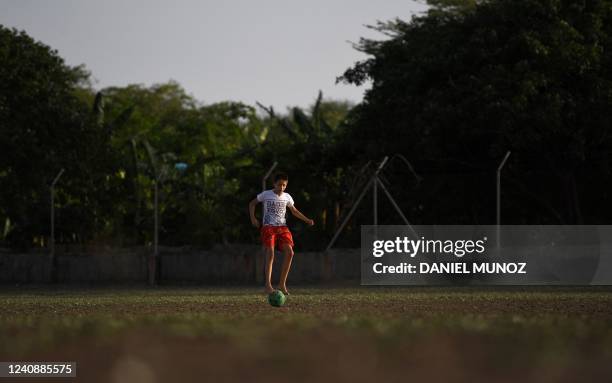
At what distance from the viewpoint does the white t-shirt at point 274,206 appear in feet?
54.4

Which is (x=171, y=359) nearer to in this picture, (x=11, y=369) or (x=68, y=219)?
(x=11, y=369)

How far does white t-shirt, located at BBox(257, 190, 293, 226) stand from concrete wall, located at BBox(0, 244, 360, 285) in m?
12.0

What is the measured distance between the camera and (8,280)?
3067 centimetres

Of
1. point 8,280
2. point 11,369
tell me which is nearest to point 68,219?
point 8,280

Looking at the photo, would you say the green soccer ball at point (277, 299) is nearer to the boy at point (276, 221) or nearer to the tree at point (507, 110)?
the boy at point (276, 221)

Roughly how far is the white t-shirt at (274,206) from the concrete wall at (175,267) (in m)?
12.0

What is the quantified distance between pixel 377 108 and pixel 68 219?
11.1 meters

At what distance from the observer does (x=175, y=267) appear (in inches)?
1169

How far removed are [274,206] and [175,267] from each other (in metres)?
13.6

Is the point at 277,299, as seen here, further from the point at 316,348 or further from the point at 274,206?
the point at 316,348

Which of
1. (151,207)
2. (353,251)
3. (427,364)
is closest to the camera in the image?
(427,364)

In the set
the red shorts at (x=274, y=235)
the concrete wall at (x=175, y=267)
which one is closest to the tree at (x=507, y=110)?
the concrete wall at (x=175, y=267)

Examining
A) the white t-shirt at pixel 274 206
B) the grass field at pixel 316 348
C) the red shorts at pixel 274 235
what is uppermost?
the white t-shirt at pixel 274 206

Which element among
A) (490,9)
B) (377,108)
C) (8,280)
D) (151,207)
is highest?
(490,9)
